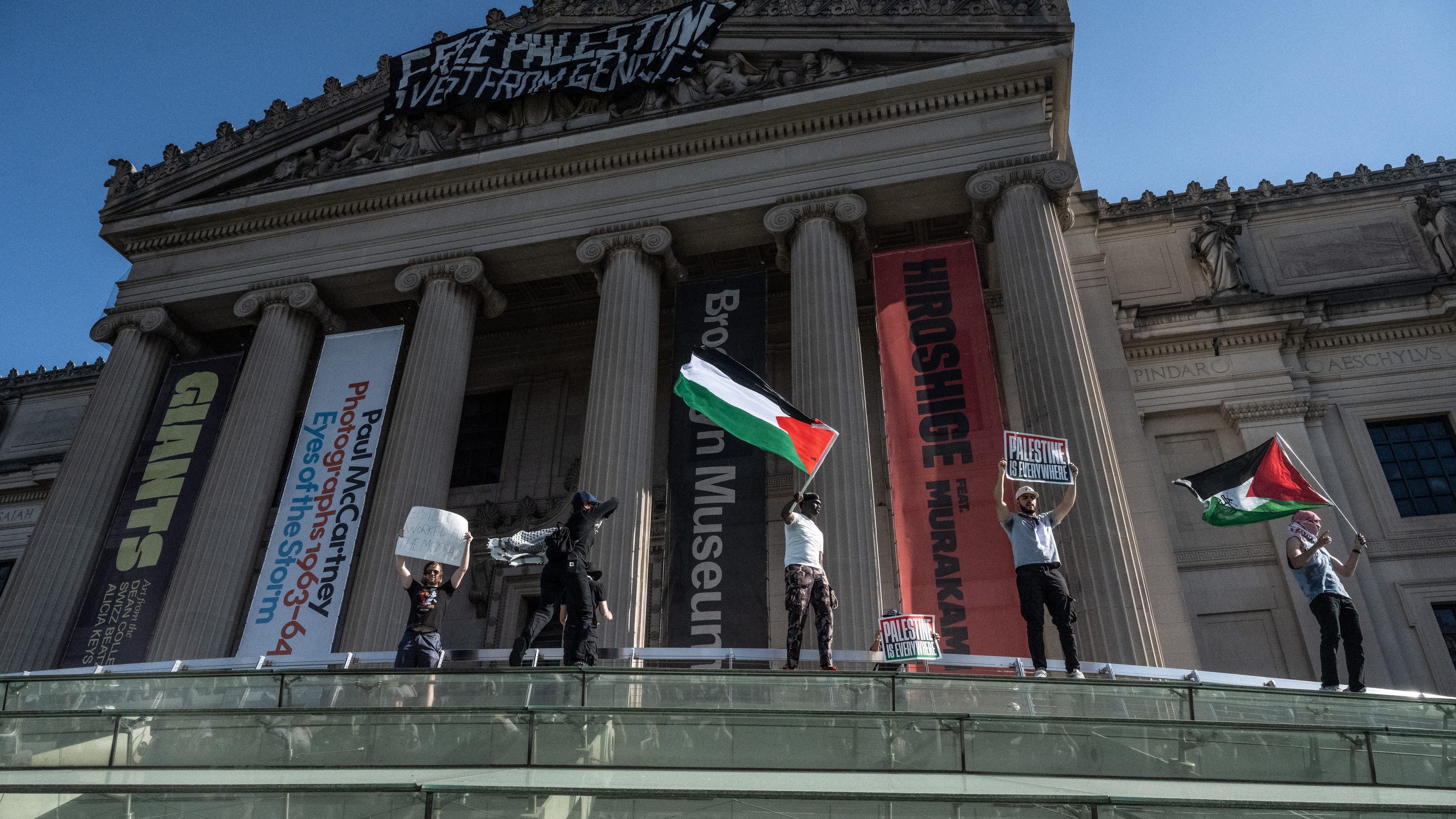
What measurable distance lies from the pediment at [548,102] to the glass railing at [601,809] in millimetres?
15235

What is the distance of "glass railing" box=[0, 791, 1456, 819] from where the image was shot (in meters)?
4.93

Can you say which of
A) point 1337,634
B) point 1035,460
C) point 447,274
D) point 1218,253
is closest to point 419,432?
point 447,274

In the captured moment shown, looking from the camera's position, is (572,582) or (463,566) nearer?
(572,582)

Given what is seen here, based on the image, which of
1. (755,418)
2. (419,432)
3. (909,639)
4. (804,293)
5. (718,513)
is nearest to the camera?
(909,639)

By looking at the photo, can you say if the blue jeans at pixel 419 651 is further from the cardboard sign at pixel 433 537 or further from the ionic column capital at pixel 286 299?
the ionic column capital at pixel 286 299

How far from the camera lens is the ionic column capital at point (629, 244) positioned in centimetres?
1817

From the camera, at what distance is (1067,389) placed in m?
14.5

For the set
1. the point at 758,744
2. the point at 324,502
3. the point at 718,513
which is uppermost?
the point at 324,502

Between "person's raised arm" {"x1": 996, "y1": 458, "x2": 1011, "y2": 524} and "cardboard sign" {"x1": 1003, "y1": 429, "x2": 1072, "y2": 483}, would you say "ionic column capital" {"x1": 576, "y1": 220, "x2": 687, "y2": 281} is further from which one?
"person's raised arm" {"x1": 996, "y1": 458, "x2": 1011, "y2": 524}

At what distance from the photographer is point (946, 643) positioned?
12875 mm

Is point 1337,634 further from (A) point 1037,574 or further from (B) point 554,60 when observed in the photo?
(B) point 554,60

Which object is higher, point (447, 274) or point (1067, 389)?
point (447, 274)

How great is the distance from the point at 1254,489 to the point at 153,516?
709 inches

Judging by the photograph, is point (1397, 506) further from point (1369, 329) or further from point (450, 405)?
point (450, 405)
